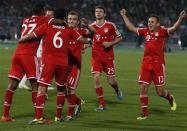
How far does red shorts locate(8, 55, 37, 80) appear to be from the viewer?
12.5 m

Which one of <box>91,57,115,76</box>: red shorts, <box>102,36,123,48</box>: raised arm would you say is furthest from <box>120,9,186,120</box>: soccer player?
<box>91,57,115,76</box>: red shorts

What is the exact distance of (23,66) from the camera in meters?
12.6

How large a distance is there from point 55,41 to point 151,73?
2766 millimetres

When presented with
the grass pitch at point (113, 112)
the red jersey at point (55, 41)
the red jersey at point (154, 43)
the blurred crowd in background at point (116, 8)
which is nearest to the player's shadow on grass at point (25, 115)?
the grass pitch at point (113, 112)

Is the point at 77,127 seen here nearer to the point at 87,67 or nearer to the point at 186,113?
the point at 186,113

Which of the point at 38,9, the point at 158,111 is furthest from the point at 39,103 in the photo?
the point at 158,111

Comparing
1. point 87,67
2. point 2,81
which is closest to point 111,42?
point 2,81

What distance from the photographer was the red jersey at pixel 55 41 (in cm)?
1177

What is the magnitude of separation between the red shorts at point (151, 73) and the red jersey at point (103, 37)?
1968 mm

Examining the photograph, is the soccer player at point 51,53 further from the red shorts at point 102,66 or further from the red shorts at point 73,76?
the red shorts at point 102,66

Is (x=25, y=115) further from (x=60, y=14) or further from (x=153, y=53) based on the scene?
(x=153, y=53)

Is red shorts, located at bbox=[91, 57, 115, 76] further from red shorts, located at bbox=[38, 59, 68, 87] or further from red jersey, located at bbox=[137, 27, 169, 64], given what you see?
red shorts, located at bbox=[38, 59, 68, 87]

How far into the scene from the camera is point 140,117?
43.9 feet

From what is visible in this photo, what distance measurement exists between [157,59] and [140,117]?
134cm
